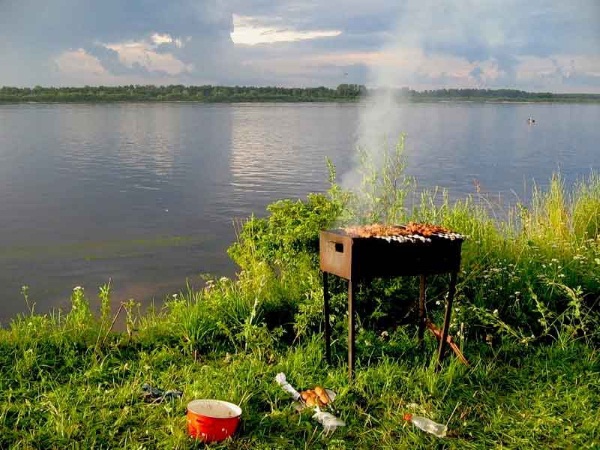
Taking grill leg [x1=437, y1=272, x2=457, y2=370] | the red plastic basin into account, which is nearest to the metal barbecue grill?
→ grill leg [x1=437, y1=272, x2=457, y2=370]

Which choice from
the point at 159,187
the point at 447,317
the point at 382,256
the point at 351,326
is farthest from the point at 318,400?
the point at 159,187

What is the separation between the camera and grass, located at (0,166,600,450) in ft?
10.6

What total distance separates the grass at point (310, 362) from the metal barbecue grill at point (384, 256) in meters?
0.34

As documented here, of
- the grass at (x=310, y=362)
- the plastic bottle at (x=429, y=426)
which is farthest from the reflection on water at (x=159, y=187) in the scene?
the plastic bottle at (x=429, y=426)

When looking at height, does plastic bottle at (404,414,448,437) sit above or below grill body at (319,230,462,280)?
below

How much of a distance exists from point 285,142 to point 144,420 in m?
28.2

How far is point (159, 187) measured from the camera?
1708 centimetres

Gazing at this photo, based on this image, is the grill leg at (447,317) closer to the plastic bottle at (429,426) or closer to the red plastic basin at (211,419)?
the plastic bottle at (429,426)

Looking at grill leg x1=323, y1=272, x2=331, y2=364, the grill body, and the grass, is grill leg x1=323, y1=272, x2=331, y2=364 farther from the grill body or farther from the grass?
the grill body

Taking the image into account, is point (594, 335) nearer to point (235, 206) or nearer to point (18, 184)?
point (235, 206)

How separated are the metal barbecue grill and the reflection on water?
1.91 meters

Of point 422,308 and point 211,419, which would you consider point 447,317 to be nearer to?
point 422,308

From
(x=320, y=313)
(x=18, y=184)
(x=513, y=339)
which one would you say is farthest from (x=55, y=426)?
(x=18, y=184)

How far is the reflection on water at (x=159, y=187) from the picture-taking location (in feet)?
29.7
